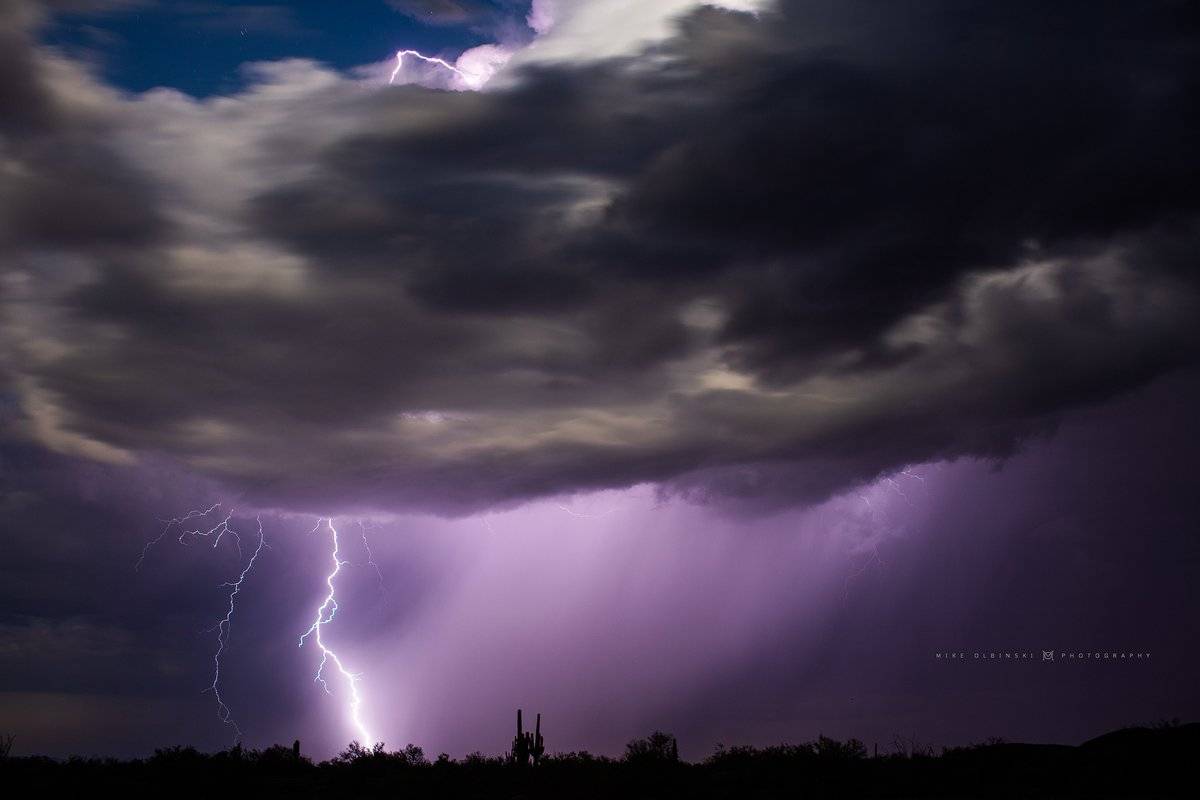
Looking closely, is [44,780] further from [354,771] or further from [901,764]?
[901,764]

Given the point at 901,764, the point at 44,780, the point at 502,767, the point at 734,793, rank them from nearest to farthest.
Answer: the point at 734,793, the point at 901,764, the point at 44,780, the point at 502,767

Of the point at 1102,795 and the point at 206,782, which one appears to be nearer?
the point at 1102,795

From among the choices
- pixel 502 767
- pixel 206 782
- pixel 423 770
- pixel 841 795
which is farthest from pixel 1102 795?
pixel 206 782

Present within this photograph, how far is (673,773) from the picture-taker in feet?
113

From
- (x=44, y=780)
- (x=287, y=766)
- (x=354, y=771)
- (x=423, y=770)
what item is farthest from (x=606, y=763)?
(x=44, y=780)

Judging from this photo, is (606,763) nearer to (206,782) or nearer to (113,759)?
(206,782)

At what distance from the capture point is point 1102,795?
88.9 feet

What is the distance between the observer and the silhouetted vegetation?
1144 inches

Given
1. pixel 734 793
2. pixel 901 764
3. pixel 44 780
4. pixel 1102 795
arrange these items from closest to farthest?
pixel 1102 795 → pixel 734 793 → pixel 901 764 → pixel 44 780

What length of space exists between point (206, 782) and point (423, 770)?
7629 millimetres

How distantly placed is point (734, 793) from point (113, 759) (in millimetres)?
25783

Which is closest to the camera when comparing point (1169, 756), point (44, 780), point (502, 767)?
point (1169, 756)

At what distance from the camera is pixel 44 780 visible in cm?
3644

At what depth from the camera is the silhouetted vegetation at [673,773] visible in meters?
29.1
